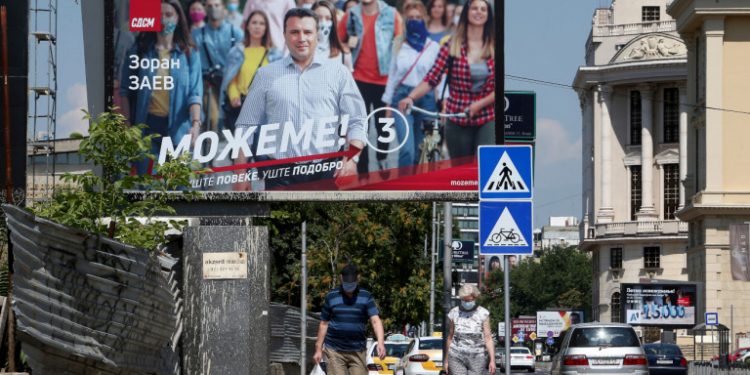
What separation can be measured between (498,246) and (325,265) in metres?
35.4

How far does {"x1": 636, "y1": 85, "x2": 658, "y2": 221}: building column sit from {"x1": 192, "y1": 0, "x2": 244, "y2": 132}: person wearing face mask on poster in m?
82.1

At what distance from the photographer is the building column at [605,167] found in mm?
106062

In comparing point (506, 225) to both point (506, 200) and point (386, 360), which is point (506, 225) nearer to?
point (506, 200)

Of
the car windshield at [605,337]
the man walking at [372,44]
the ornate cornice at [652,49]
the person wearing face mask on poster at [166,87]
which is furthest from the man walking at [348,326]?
the ornate cornice at [652,49]

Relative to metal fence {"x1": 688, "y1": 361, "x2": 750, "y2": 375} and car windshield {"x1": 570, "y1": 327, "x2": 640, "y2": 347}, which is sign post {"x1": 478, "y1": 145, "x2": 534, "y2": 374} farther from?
metal fence {"x1": 688, "y1": 361, "x2": 750, "y2": 375}

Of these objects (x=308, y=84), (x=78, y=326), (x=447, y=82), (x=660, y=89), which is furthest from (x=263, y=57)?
(x=660, y=89)

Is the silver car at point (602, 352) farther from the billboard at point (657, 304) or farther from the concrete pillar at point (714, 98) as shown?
the concrete pillar at point (714, 98)

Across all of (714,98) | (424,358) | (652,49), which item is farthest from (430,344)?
(652,49)

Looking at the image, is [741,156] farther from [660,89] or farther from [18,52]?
[18,52]

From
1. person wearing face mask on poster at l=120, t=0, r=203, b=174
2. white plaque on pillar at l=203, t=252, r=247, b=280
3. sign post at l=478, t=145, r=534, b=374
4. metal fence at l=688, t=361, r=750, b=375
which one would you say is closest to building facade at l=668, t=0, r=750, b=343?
metal fence at l=688, t=361, r=750, b=375

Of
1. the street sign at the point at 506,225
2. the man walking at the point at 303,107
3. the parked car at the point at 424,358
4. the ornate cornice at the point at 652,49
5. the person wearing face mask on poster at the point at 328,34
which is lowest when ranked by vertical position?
the parked car at the point at 424,358

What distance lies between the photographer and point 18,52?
93.1 feet

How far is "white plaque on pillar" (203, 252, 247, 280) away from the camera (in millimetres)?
15406

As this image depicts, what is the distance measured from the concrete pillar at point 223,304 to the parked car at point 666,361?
27.7 metres
